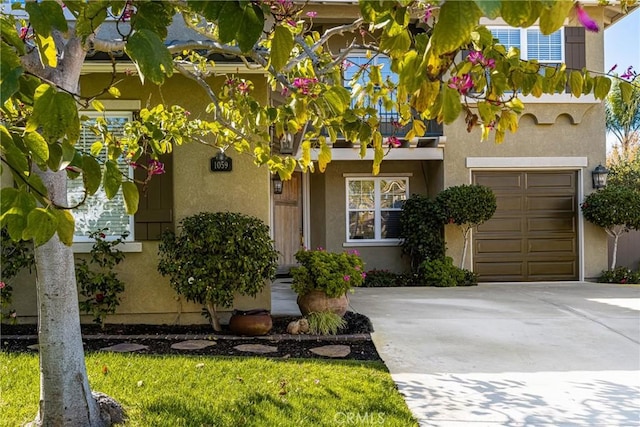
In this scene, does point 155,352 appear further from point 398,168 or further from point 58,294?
point 398,168

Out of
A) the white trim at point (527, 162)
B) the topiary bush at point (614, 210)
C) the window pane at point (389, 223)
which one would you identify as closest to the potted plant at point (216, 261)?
the window pane at point (389, 223)

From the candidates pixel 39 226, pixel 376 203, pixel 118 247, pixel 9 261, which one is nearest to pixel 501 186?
pixel 376 203

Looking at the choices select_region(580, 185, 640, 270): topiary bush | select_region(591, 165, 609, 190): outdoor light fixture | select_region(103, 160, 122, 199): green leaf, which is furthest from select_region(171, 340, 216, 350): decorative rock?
select_region(591, 165, 609, 190): outdoor light fixture

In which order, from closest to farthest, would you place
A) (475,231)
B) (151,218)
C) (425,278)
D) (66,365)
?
(66,365), (151,218), (425,278), (475,231)

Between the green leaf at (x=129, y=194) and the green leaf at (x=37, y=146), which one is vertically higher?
the green leaf at (x=37, y=146)

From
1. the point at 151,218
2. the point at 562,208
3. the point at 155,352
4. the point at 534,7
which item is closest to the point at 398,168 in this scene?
the point at 562,208

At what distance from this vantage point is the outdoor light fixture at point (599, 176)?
443 inches

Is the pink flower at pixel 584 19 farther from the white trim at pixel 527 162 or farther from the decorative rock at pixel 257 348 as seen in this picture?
the white trim at pixel 527 162

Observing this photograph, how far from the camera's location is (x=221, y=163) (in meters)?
6.76

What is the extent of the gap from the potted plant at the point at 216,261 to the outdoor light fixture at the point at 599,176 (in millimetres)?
8674

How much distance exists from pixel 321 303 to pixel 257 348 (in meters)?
Result: 1.24

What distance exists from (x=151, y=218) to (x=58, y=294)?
3.57 metres

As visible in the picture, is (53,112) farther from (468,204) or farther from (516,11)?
(468,204)

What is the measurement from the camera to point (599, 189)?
447 inches
